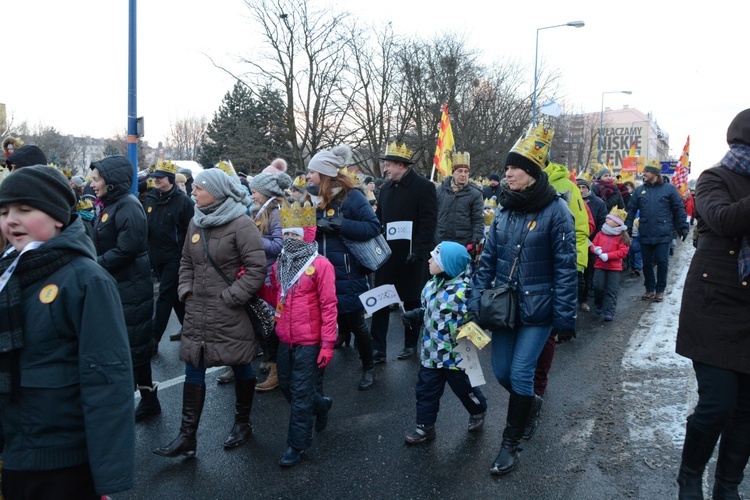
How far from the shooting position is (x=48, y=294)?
2.13 m

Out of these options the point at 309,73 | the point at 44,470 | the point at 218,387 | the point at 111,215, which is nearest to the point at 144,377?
the point at 218,387

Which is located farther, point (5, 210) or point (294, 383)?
point (294, 383)

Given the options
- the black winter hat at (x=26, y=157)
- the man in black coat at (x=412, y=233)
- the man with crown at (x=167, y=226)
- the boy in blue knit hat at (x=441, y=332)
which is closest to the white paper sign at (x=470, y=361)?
the boy in blue knit hat at (x=441, y=332)

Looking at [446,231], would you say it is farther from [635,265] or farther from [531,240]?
[635,265]

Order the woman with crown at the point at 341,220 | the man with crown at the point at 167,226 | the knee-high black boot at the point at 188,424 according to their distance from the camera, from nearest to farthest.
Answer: the knee-high black boot at the point at 188,424, the woman with crown at the point at 341,220, the man with crown at the point at 167,226

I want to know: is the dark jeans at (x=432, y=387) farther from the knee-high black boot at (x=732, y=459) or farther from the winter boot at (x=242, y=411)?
the knee-high black boot at (x=732, y=459)

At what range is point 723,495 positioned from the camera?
10.8ft

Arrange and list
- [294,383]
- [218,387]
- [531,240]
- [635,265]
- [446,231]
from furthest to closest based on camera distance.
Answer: [635,265] → [446,231] → [218,387] → [294,383] → [531,240]

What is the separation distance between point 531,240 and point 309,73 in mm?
26547

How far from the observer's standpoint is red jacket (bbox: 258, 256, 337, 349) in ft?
13.5

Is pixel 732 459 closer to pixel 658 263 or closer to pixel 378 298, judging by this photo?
pixel 378 298

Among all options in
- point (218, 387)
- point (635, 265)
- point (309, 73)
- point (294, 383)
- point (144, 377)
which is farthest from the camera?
point (309, 73)

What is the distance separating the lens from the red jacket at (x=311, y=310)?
4102mm

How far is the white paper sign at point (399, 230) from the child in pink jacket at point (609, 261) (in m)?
3.94
